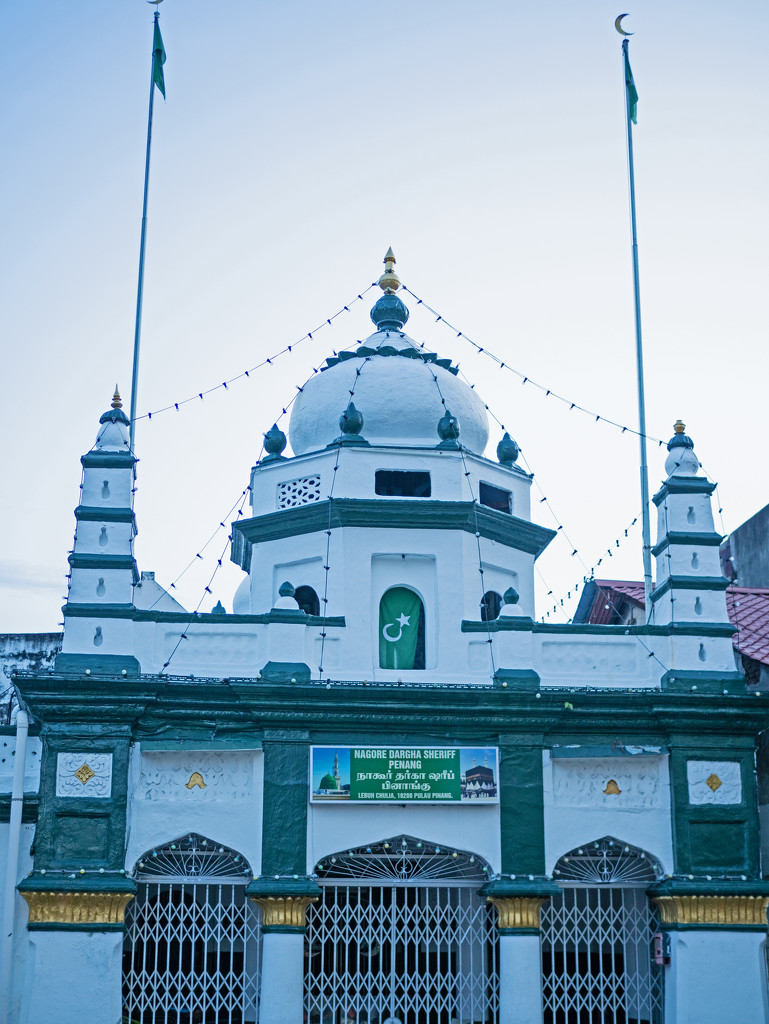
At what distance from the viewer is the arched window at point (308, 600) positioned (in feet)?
62.3

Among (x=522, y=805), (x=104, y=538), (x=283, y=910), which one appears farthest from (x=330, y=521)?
(x=283, y=910)

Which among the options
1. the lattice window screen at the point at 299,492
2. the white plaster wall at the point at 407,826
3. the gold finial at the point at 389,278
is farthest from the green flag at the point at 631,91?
the white plaster wall at the point at 407,826

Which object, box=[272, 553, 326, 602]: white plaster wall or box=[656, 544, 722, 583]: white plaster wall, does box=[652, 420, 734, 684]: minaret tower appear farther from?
box=[272, 553, 326, 602]: white plaster wall

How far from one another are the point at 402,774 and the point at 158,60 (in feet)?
41.4

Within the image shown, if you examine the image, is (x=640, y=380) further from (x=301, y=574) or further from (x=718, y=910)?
(x=718, y=910)

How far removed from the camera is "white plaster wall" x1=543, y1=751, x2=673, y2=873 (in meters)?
17.1

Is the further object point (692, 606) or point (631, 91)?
point (631, 91)

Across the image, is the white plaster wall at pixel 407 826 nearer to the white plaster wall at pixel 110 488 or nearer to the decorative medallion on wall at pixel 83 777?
the decorative medallion on wall at pixel 83 777

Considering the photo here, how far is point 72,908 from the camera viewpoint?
1584 centimetres

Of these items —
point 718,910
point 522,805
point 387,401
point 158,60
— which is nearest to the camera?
point 718,910

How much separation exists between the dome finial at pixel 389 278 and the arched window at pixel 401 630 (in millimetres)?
6361

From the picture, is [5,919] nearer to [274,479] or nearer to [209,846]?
[209,846]

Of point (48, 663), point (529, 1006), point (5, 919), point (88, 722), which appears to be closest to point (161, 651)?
point (88, 722)

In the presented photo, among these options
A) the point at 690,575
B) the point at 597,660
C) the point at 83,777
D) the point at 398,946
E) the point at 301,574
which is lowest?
the point at 398,946
